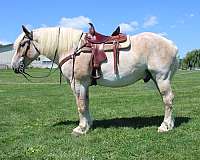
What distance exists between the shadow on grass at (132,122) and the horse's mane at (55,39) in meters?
1.93

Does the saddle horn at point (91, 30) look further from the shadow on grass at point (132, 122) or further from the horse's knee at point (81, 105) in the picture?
the shadow on grass at point (132, 122)

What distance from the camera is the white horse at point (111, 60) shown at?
914 centimetres

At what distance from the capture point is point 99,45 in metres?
9.27

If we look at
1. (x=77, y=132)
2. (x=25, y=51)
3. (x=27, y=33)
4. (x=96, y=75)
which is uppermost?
(x=27, y=33)

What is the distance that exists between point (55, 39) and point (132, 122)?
8.84ft

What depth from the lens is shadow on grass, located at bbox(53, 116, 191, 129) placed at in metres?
9.95

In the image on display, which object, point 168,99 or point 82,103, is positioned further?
point 82,103

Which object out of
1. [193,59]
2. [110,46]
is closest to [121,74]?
[110,46]

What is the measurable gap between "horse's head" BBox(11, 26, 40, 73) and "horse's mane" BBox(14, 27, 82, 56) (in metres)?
0.12

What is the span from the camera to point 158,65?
360 inches

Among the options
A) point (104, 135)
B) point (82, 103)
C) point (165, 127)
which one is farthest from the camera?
point (82, 103)

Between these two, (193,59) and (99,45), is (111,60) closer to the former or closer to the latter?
(99,45)

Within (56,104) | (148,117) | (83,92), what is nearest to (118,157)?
(83,92)

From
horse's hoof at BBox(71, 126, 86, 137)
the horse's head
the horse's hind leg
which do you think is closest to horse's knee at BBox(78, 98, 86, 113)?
horse's hoof at BBox(71, 126, 86, 137)
